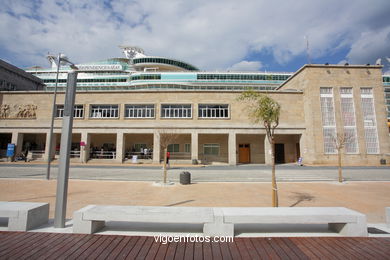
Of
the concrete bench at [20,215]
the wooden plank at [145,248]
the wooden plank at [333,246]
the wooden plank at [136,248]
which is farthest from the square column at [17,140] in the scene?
the wooden plank at [333,246]

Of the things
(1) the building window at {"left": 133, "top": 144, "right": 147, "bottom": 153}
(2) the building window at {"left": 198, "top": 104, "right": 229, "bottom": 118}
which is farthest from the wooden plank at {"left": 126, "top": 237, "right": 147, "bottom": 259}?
(1) the building window at {"left": 133, "top": 144, "right": 147, "bottom": 153}

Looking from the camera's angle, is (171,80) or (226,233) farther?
(171,80)

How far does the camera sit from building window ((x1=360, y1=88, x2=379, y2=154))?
24.2 m

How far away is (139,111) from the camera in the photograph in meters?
26.8

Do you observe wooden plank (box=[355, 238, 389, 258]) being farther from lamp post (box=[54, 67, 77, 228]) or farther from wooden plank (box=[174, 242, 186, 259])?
lamp post (box=[54, 67, 77, 228])

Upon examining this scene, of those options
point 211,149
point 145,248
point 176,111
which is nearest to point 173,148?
point 176,111

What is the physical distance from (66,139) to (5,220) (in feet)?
7.91

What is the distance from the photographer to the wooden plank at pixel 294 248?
3.16 meters

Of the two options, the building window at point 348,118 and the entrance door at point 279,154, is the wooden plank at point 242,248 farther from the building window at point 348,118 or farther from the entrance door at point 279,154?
the building window at point 348,118

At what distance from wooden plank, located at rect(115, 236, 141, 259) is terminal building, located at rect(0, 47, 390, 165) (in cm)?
2042

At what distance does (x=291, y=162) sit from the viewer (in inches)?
1083

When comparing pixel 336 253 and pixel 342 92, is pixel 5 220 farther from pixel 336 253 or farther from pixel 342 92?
pixel 342 92

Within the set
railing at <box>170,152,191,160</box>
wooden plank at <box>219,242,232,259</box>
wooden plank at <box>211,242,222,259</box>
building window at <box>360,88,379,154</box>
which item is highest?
building window at <box>360,88,379,154</box>

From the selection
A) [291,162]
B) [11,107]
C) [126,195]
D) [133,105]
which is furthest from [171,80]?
[126,195]
